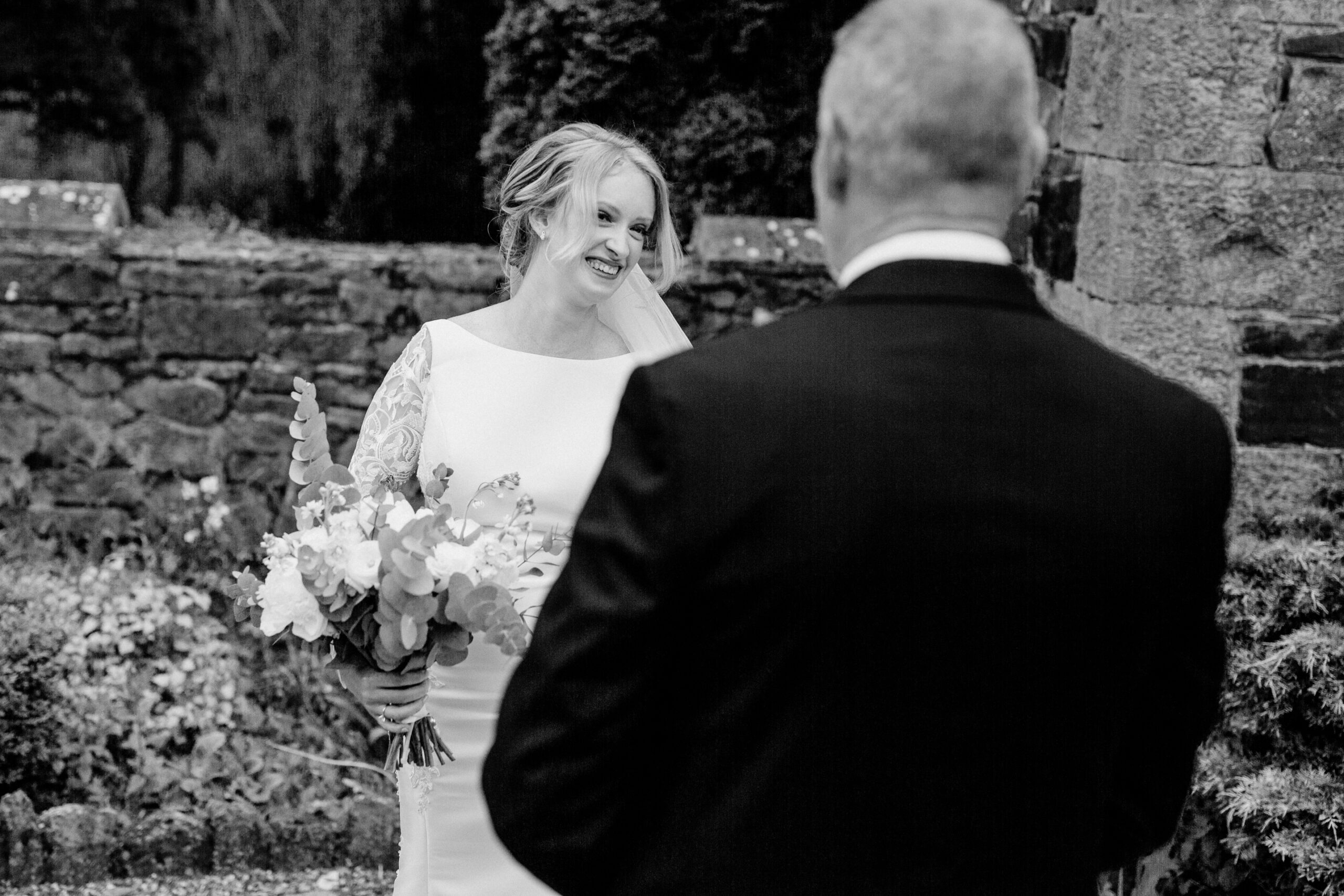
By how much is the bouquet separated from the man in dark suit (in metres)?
0.88

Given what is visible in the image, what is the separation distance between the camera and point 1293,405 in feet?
13.0

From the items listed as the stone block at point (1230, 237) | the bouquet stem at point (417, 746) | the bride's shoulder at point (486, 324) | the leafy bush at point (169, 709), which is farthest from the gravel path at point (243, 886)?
the stone block at point (1230, 237)

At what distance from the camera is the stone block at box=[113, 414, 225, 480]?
5.93m

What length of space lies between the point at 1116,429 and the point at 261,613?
174 centimetres

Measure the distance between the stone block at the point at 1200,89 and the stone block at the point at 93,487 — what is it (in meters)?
4.17

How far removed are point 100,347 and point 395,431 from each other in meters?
3.33

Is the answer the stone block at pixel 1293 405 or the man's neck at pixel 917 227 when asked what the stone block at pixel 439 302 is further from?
the man's neck at pixel 917 227

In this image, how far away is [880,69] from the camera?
4.52ft

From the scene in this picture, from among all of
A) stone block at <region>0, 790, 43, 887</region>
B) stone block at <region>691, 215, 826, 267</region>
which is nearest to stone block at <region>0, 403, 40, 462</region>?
stone block at <region>0, 790, 43, 887</region>

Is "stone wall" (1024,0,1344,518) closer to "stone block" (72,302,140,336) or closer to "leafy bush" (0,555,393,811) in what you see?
"leafy bush" (0,555,393,811)

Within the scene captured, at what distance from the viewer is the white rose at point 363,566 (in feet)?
7.84

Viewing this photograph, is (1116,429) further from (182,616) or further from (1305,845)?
(182,616)

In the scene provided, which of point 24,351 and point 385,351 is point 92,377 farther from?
point 385,351

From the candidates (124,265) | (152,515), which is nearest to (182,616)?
(152,515)
